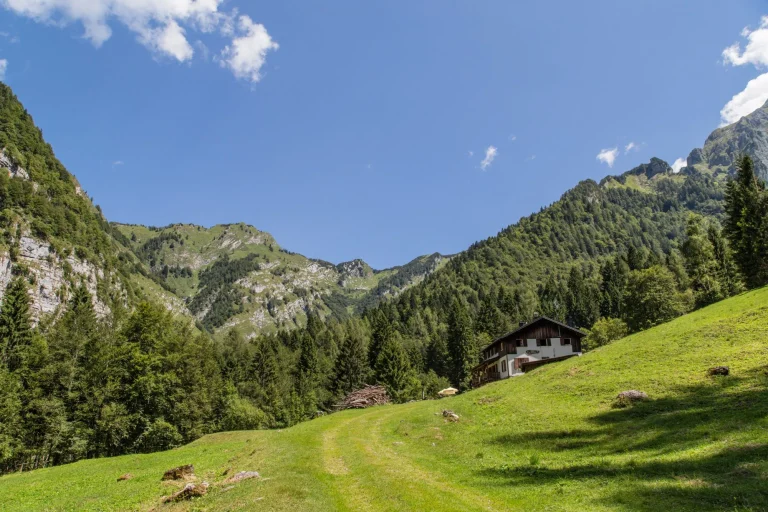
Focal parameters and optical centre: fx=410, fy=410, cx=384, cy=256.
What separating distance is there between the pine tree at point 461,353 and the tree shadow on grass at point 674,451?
88.0 m

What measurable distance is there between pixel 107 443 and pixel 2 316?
3426 cm

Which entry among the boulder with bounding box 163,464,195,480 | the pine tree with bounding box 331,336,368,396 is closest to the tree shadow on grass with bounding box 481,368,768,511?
the boulder with bounding box 163,464,195,480

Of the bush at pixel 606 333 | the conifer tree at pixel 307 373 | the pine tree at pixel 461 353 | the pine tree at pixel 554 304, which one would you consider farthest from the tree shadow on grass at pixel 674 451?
the pine tree at pixel 554 304

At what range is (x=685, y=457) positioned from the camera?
16391mm

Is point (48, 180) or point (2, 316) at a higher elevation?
point (48, 180)

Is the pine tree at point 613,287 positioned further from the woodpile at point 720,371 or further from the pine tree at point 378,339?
the woodpile at point 720,371

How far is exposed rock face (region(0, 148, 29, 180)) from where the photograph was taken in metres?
Result: 167

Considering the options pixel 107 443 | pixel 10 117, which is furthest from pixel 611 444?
pixel 10 117

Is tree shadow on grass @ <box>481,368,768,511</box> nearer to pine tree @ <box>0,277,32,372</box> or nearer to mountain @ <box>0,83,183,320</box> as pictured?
pine tree @ <box>0,277,32,372</box>

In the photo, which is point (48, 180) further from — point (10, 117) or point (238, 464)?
point (238, 464)

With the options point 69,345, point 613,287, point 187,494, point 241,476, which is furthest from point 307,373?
point 613,287

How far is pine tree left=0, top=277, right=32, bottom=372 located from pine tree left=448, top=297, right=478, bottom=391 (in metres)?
93.4

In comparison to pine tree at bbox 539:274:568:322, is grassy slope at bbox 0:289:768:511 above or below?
below

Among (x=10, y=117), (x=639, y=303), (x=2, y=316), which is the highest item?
(x=10, y=117)
